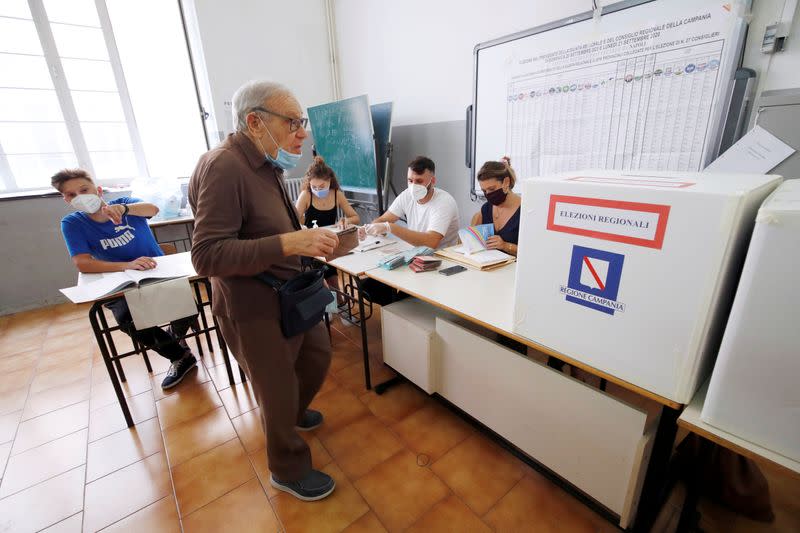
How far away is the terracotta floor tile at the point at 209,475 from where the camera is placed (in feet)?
4.83

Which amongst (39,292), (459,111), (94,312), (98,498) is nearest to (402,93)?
(459,111)

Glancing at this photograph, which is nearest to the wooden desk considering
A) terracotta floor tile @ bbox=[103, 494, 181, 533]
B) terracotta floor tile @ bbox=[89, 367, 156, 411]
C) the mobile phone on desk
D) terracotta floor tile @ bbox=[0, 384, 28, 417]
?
the mobile phone on desk

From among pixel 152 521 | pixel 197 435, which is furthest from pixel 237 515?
pixel 197 435

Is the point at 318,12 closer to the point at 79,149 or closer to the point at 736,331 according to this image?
the point at 79,149

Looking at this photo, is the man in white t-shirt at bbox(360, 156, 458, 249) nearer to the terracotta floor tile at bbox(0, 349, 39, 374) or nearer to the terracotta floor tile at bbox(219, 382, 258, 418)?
the terracotta floor tile at bbox(219, 382, 258, 418)

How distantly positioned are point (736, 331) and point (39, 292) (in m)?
5.12

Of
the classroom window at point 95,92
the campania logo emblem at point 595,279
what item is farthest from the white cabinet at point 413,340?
the classroom window at point 95,92

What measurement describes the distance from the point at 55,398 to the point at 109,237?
1098 mm

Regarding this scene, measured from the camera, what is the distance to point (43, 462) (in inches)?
66.9

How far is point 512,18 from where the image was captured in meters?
2.39

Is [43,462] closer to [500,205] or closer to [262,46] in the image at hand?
[500,205]

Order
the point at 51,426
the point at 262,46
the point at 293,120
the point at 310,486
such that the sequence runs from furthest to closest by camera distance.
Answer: the point at 262,46
the point at 51,426
the point at 310,486
the point at 293,120

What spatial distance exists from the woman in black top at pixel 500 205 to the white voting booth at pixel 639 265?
91cm

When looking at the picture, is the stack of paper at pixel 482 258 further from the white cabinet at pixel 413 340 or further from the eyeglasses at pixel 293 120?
the eyeglasses at pixel 293 120
